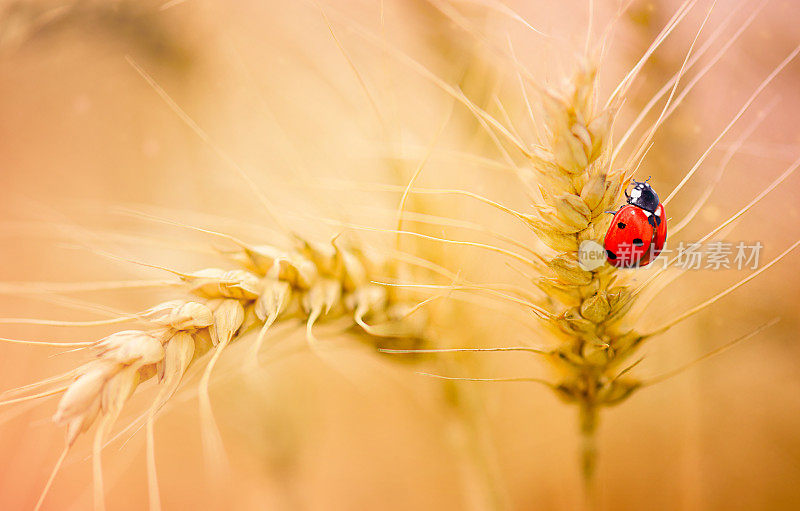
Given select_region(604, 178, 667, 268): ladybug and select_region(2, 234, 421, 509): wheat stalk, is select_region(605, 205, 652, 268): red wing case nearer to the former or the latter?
select_region(604, 178, 667, 268): ladybug

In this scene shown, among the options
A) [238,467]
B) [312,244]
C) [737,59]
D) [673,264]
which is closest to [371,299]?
[312,244]

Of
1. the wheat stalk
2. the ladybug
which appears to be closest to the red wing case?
the ladybug

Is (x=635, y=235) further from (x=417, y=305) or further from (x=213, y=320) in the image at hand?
(x=213, y=320)

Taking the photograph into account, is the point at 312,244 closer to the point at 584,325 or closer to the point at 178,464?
the point at 584,325

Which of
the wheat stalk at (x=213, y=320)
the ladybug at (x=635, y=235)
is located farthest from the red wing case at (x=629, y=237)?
the wheat stalk at (x=213, y=320)

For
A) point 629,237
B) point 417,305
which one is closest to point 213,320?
point 417,305

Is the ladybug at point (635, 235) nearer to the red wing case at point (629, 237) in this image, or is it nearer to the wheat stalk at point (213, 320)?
the red wing case at point (629, 237)

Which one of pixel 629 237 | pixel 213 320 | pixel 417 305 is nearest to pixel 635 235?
pixel 629 237
